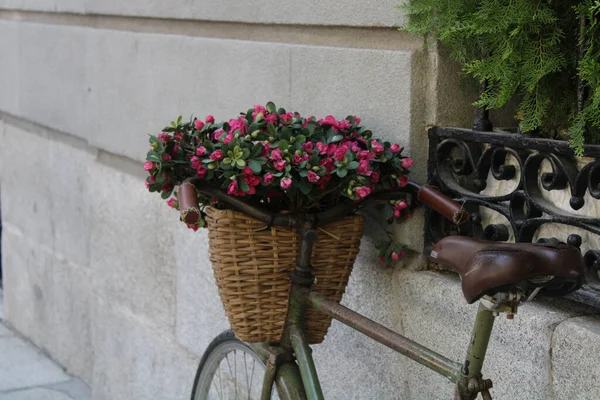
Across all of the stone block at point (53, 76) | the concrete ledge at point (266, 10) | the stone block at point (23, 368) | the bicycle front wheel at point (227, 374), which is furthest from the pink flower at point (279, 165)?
the stone block at point (23, 368)

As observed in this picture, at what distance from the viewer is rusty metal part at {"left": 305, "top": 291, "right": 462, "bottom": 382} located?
223 centimetres

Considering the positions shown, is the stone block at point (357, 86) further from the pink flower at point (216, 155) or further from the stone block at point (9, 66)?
the stone block at point (9, 66)

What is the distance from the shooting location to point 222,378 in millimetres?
3783

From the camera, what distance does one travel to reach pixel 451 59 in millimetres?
2863

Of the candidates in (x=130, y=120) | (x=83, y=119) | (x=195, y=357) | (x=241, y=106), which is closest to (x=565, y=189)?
(x=241, y=106)

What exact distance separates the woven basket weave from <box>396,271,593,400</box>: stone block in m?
0.27

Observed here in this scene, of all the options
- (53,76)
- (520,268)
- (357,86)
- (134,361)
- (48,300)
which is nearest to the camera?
(520,268)

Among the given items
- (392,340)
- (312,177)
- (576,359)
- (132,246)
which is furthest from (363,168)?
(132,246)

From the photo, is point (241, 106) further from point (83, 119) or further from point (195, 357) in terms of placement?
point (83, 119)

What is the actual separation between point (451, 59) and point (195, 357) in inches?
76.2

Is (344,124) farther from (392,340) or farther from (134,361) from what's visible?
(134,361)

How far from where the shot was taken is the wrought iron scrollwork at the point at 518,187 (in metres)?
2.44

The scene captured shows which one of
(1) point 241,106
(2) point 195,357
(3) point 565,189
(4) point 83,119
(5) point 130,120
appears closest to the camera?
(3) point 565,189

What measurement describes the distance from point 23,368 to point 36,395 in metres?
0.47
